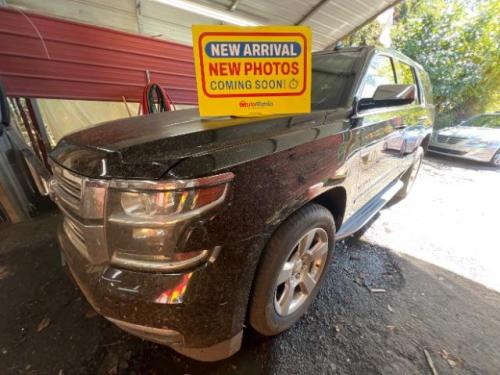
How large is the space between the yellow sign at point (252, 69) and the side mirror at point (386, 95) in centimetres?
52

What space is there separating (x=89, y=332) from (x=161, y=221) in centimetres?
126

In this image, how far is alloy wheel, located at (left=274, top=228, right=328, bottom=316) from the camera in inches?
52.9

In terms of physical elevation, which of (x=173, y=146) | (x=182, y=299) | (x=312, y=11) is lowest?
(x=182, y=299)

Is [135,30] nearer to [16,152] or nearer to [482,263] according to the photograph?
[16,152]

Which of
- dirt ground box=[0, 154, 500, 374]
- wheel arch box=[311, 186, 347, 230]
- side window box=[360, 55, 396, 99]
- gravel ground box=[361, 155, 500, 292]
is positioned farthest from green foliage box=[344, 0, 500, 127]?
wheel arch box=[311, 186, 347, 230]

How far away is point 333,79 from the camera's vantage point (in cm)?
174

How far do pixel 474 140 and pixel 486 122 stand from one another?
3.94 ft

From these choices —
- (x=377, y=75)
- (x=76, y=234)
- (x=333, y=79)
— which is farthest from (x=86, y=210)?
(x=377, y=75)

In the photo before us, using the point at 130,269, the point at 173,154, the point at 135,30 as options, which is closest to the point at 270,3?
the point at 135,30

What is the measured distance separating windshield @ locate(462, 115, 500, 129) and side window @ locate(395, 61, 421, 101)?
4.79 m

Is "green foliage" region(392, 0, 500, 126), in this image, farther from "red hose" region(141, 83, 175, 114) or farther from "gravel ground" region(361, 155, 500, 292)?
"red hose" region(141, 83, 175, 114)

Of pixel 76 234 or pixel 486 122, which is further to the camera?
pixel 486 122

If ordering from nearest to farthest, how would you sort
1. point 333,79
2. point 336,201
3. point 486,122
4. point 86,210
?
point 86,210
point 336,201
point 333,79
point 486,122

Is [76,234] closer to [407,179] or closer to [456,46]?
[407,179]
